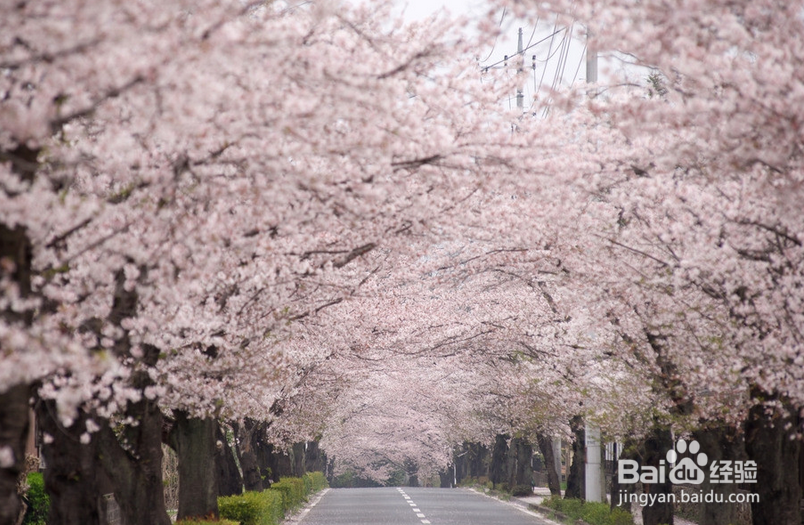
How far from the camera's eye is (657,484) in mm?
18500

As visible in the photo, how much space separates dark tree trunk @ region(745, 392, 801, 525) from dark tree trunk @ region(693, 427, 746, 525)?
1.86m

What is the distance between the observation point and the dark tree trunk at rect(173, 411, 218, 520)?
14.8 m

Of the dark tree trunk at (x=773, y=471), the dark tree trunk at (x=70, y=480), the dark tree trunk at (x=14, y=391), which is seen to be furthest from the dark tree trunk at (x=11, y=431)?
the dark tree trunk at (x=773, y=471)

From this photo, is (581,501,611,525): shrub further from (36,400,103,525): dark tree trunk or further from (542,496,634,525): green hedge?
(36,400,103,525): dark tree trunk

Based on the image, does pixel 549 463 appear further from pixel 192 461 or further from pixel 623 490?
pixel 192 461

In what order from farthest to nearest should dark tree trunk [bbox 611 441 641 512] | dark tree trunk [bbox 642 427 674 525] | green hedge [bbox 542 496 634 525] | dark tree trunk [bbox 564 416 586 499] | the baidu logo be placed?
1. dark tree trunk [bbox 564 416 586 499]
2. dark tree trunk [bbox 611 441 641 512]
3. green hedge [bbox 542 496 634 525]
4. dark tree trunk [bbox 642 427 674 525]
5. the baidu logo

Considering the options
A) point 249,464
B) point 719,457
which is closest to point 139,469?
point 719,457

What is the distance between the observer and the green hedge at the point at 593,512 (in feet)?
64.3

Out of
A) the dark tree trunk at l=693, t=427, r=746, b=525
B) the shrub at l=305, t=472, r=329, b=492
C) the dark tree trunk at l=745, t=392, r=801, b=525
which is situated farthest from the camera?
the shrub at l=305, t=472, r=329, b=492

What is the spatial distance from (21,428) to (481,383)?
2973 cm

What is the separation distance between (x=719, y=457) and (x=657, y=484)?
13.7ft

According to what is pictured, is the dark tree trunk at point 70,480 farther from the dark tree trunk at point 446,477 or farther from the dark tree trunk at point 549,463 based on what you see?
the dark tree trunk at point 446,477

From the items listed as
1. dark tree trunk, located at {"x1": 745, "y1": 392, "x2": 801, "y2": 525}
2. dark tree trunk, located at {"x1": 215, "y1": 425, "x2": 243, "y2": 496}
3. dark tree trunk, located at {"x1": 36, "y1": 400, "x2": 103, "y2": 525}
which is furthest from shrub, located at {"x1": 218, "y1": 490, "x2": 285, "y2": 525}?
dark tree trunk, located at {"x1": 745, "y1": 392, "x2": 801, "y2": 525}

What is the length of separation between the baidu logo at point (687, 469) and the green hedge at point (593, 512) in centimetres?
82
